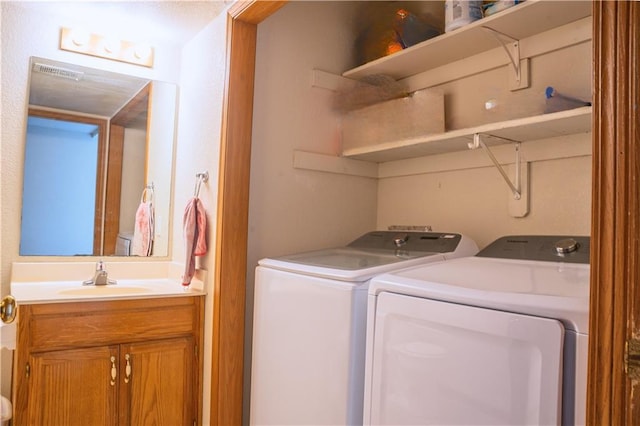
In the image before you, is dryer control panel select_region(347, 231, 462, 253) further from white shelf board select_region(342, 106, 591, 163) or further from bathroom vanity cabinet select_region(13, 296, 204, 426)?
bathroom vanity cabinet select_region(13, 296, 204, 426)

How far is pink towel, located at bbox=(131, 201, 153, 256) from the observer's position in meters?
2.44

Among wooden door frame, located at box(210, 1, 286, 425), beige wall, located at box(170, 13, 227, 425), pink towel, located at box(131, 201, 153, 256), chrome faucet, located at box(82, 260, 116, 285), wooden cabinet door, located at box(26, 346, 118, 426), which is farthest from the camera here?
pink towel, located at box(131, 201, 153, 256)

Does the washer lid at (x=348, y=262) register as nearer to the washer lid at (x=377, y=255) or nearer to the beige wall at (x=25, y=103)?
the washer lid at (x=377, y=255)

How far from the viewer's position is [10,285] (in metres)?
2.07

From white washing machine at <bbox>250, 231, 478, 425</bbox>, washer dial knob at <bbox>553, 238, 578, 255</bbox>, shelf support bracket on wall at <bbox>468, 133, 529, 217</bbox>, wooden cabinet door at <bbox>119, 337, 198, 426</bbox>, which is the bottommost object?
wooden cabinet door at <bbox>119, 337, 198, 426</bbox>

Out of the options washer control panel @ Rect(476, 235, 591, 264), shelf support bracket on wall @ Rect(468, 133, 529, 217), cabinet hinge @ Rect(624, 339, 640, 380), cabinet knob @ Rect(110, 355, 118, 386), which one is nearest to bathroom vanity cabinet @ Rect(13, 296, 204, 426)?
cabinet knob @ Rect(110, 355, 118, 386)

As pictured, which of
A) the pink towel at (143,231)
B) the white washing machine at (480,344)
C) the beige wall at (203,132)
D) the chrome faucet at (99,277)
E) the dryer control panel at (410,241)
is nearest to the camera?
the white washing machine at (480,344)

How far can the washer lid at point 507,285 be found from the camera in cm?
91

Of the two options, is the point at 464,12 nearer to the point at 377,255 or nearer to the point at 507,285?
the point at 377,255

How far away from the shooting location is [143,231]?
A: 2.47m

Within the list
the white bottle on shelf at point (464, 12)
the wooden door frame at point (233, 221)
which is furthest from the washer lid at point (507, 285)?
the white bottle on shelf at point (464, 12)

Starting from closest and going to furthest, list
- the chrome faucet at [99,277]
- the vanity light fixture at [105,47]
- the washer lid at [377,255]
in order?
the washer lid at [377,255]
the chrome faucet at [99,277]
the vanity light fixture at [105,47]

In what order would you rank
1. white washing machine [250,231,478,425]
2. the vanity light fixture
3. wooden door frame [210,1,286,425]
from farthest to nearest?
the vanity light fixture
wooden door frame [210,1,286,425]
white washing machine [250,231,478,425]

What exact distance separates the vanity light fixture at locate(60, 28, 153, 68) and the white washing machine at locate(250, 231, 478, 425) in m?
1.47
